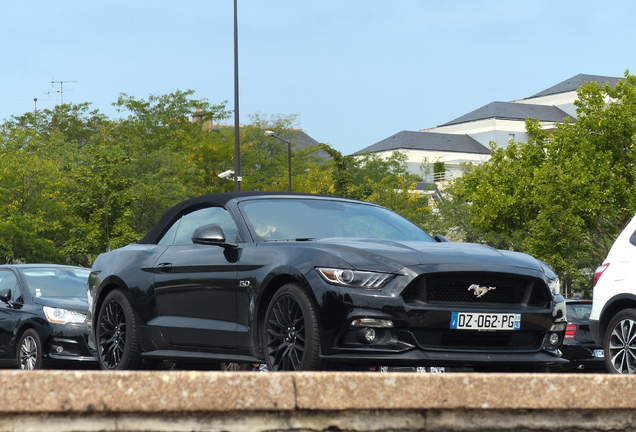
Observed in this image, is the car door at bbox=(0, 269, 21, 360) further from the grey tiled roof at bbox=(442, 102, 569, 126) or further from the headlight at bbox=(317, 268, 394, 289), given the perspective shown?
the grey tiled roof at bbox=(442, 102, 569, 126)

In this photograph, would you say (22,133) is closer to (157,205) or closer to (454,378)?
(157,205)

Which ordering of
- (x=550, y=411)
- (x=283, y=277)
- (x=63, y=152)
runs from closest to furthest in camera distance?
1. (x=550, y=411)
2. (x=283, y=277)
3. (x=63, y=152)

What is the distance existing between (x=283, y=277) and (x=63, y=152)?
47671 mm

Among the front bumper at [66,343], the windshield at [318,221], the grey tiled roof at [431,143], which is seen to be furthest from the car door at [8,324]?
the grey tiled roof at [431,143]

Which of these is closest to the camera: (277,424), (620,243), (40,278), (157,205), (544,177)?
(277,424)

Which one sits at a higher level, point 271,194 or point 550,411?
point 271,194

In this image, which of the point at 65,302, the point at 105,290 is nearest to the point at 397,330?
the point at 105,290

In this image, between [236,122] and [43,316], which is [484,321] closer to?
[43,316]

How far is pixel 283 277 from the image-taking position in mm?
7176

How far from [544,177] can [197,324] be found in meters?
35.0

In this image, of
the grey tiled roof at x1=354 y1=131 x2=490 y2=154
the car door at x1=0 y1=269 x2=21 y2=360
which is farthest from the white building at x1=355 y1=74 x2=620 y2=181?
the car door at x1=0 y1=269 x2=21 y2=360

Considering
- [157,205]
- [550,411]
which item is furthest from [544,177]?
[550,411]

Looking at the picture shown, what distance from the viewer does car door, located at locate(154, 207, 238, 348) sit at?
764cm

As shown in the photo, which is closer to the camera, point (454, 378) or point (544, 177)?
point (454, 378)
